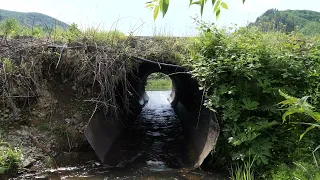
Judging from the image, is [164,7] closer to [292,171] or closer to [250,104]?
[292,171]

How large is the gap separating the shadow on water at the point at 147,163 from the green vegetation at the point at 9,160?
49cm

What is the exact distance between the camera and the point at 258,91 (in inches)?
224

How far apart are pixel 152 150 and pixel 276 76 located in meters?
4.22

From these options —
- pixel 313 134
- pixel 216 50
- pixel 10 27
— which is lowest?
pixel 313 134

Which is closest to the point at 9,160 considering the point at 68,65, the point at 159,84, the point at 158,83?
the point at 68,65

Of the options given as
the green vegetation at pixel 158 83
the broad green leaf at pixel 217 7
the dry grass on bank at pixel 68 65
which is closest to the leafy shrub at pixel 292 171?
the broad green leaf at pixel 217 7

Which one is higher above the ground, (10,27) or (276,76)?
(10,27)

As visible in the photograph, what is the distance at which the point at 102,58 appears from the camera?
6.96 metres

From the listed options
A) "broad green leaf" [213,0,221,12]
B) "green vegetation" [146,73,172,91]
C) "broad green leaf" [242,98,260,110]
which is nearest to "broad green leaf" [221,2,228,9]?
"broad green leaf" [213,0,221,12]

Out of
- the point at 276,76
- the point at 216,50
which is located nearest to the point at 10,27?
the point at 216,50

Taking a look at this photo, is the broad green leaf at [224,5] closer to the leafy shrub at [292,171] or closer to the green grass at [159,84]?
the leafy shrub at [292,171]

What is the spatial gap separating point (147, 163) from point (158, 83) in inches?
1089

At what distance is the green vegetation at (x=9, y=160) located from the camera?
5328 millimetres

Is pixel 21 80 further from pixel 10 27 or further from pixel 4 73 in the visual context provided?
pixel 10 27
